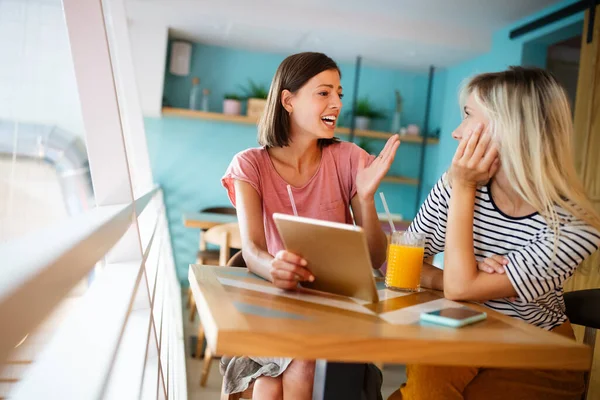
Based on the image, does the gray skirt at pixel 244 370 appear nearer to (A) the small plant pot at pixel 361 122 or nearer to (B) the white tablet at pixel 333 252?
(B) the white tablet at pixel 333 252

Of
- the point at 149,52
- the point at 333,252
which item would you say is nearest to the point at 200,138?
the point at 149,52

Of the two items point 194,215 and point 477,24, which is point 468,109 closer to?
point 194,215

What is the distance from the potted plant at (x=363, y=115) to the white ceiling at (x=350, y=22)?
21.9 inches

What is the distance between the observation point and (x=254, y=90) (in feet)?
18.2

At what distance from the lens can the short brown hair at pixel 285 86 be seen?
1727mm

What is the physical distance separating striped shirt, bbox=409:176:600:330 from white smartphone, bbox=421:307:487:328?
0.66 feet

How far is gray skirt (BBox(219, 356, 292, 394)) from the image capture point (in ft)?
4.67

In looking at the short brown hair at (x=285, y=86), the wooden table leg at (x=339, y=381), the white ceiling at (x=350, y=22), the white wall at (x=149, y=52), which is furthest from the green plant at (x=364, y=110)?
the wooden table leg at (x=339, y=381)

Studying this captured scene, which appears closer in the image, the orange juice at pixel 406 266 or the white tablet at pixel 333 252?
the white tablet at pixel 333 252

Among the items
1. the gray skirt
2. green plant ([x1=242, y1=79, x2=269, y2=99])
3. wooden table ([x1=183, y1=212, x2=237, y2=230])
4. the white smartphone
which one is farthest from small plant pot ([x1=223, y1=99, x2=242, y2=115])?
the white smartphone

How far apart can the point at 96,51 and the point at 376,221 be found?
0.85 m

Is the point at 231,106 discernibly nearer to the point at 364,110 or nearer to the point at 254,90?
the point at 254,90

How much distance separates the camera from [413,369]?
1.19 meters

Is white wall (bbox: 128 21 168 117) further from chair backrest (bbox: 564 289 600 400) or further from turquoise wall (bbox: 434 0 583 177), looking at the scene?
chair backrest (bbox: 564 289 600 400)
